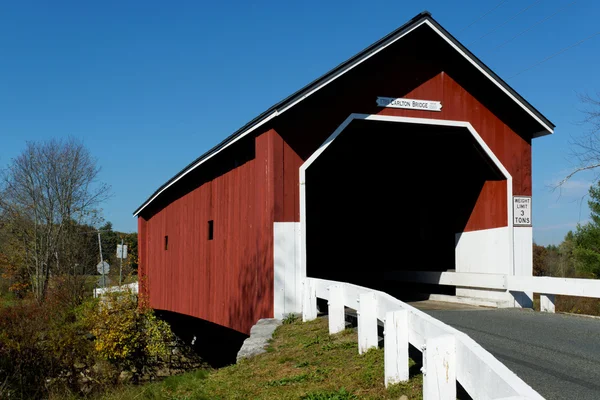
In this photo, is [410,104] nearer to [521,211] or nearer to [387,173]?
[521,211]

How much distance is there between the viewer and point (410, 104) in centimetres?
1202

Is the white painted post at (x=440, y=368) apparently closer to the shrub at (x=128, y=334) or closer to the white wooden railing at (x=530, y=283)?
the white wooden railing at (x=530, y=283)

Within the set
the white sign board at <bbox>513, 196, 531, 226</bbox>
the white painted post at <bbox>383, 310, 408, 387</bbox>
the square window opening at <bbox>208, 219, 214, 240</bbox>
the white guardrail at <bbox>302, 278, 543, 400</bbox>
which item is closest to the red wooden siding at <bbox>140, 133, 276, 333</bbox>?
the square window opening at <bbox>208, 219, 214, 240</bbox>

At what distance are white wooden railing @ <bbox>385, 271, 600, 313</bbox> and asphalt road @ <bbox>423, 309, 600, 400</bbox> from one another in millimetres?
421

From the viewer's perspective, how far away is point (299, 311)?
10.9 metres

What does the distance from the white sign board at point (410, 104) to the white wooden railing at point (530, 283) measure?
11.0ft

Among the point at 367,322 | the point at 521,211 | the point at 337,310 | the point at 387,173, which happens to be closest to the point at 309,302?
the point at 337,310

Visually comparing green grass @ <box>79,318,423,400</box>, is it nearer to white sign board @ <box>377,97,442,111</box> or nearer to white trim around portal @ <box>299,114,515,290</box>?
white trim around portal @ <box>299,114,515,290</box>

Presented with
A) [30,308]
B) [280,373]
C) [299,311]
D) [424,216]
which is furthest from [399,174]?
[30,308]

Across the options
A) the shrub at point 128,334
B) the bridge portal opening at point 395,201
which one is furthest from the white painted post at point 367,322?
the shrub at point 128,334

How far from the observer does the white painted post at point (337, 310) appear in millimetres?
8406

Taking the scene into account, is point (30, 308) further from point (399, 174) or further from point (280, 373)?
point (280, 373)

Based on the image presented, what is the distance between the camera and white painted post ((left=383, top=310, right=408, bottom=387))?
17.3 feet

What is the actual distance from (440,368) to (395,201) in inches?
537
